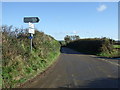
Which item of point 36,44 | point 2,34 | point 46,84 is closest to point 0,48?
point 2,34

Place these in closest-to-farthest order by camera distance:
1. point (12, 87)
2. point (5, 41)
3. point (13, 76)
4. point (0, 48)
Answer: point (12, 87)
point (13, 76)
point (0, 48)
point (5, 41)

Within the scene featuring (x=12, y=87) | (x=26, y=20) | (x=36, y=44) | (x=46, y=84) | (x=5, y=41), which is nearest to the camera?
(x=12, y=87)

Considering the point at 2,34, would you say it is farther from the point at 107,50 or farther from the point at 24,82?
the point at 107,50

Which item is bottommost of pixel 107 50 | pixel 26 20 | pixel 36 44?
pixel 107 50

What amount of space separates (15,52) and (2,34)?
134 cm

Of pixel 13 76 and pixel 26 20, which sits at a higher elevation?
pixel 26 20

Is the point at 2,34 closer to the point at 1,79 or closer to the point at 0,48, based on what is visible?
the point at 0,48

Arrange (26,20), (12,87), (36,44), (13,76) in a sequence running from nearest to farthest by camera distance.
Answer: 1. (12,87)
2. (13,76)
3. (26,20)
4. (36,44)

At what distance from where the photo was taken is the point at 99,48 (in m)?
31.9

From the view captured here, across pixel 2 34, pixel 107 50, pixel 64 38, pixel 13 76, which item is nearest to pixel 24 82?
pixel 13 76

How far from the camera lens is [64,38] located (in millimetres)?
97875

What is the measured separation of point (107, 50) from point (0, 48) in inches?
995

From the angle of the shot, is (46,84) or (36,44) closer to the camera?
(46,84)

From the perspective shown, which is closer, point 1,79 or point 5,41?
point 1,79
